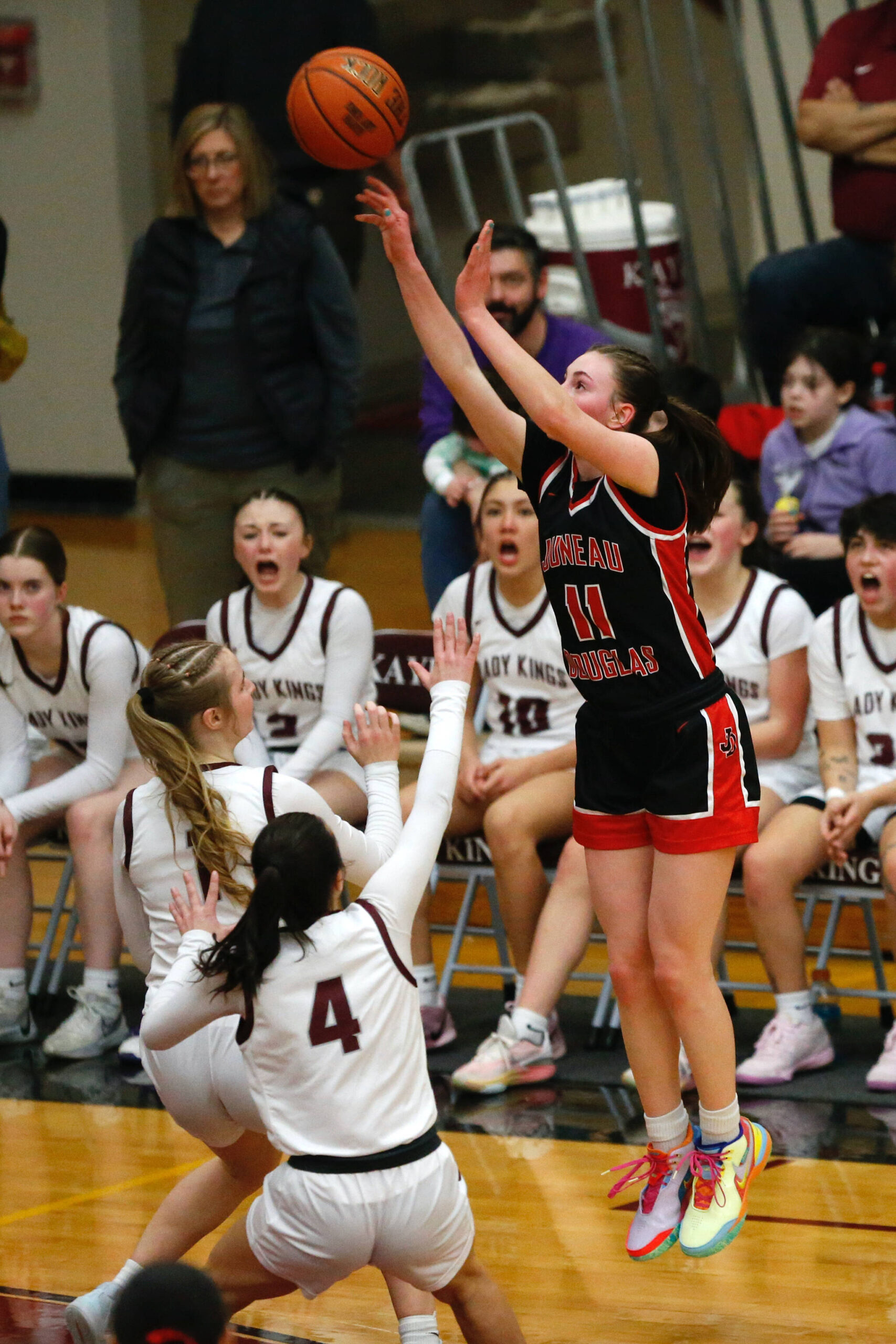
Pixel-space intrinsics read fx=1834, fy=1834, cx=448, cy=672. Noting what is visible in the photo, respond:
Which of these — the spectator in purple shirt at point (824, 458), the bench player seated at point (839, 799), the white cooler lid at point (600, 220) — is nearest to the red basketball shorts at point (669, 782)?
the bench player seated at point (839, 799)

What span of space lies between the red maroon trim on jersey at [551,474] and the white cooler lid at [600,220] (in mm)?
3982

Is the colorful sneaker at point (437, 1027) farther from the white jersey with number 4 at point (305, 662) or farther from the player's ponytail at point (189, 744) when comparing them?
the player's ponytail at point (189, 744)

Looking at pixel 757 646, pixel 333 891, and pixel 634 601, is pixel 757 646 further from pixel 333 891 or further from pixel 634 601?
pixel 333 891

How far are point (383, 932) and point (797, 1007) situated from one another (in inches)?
83.1

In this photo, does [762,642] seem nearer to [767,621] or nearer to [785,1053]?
[767,621]

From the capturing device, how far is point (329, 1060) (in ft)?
9.38

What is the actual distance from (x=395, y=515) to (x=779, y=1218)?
6298mm

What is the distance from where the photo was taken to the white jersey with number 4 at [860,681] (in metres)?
4.84

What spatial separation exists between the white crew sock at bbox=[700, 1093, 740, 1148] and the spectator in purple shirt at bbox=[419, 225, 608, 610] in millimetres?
2640

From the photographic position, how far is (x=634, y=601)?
3162mm

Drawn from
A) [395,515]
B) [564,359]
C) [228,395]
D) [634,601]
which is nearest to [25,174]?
[395,515]

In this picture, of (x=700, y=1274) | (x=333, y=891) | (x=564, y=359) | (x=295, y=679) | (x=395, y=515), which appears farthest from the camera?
(x=395, y=515)

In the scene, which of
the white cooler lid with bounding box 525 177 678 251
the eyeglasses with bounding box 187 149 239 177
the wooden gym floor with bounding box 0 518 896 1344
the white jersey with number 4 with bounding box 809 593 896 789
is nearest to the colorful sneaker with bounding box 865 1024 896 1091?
the wooden gym floor with bounding box 0 518 896 1344

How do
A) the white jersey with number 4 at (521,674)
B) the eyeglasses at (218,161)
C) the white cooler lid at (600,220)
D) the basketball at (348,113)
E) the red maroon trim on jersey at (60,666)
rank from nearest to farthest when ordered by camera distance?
1. the basketball at (348,113)
2. the white jersey with number 4 at (521,674)
3. the red maroon trim on jersey at (60,666)
4. the eyeglasses at (218,161)
5. the white cooler lid at (600,220)
